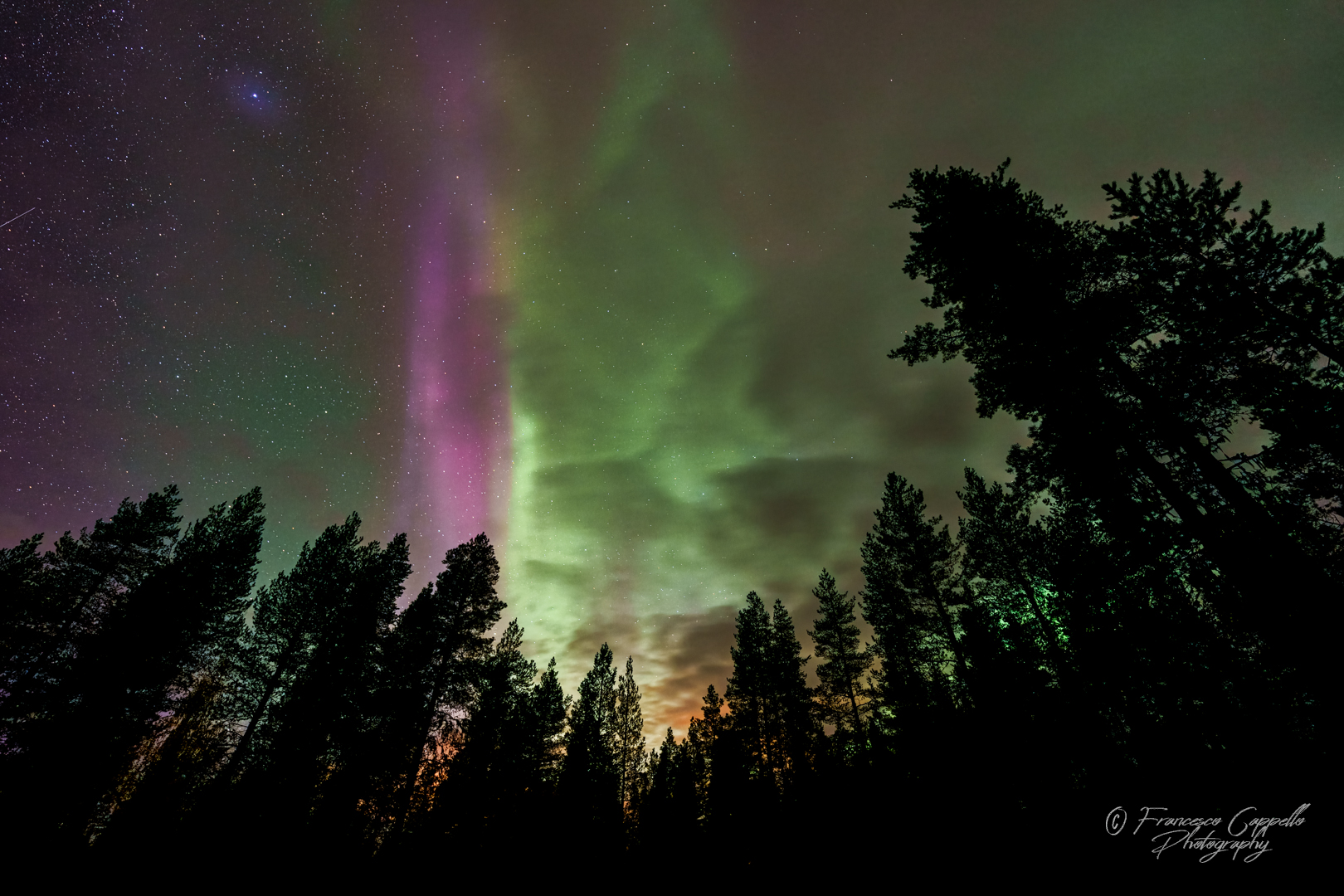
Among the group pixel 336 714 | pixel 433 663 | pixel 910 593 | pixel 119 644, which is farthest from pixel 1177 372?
pixel 119 644

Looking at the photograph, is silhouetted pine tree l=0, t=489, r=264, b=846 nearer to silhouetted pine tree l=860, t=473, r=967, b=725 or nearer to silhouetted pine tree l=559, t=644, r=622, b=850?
silhouetted pine tree l=559, t=644, r=622, b=850

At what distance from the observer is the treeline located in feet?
31.0

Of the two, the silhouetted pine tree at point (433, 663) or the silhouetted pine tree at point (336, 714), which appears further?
the silhouetted pine tree at point (433, 663)

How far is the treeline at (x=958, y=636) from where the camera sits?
9.46m

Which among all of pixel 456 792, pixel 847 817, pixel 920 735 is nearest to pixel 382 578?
pixel 456 792

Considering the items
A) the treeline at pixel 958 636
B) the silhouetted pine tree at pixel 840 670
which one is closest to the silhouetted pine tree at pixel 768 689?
the silhouetted pine tree at pixel 840 670

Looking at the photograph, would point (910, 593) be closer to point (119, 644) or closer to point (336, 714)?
point (336, 714)

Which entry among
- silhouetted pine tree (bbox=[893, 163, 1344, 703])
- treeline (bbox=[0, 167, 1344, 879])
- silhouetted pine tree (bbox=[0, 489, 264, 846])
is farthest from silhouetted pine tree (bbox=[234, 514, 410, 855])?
silhouetted pine tree (bbox=[893, 163, 1344, 703])

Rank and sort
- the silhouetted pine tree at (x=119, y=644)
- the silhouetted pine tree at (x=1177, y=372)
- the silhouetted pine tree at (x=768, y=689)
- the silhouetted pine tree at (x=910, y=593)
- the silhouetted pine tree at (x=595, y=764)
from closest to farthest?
the silhouetted pine tree at (x=1177, y=372) < the silhouetted pine tree at (x=595, y=764) < the silhouetted pine tree at (x=119, y=644) < the silhouetted pine tree at (x=910, y=593) < the silhouetted pine tree at (x=768, y=689)

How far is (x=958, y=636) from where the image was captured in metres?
24.9

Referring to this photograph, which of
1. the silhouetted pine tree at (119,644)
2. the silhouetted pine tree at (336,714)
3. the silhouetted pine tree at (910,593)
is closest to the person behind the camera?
the silhouetted pine tree at (336,714)

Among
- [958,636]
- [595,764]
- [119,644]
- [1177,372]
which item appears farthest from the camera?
[595,764]

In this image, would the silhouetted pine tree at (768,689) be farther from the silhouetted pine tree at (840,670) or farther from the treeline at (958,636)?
the treeline at (958,636)

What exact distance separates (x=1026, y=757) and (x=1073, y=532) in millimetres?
10476
